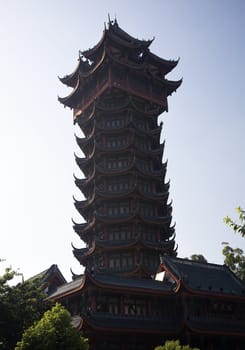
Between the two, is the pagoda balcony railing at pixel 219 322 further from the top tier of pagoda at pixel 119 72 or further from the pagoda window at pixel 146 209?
the top tier of pagoda at pixel 119 72

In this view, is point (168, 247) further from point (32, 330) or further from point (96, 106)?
point (32, 330)

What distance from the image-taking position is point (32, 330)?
802 inches

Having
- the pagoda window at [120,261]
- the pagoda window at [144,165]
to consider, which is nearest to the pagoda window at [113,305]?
the pagoda window at [120,261]

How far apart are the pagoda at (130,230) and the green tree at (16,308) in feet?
12.9

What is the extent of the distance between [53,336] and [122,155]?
2851cm

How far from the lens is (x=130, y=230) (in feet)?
141

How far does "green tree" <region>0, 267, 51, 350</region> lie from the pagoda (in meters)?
3.93

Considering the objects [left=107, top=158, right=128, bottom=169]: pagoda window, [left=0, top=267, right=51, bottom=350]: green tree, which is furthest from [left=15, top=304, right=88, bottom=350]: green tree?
[left=107, top=158, right=128, bottom=169]: pagoda window

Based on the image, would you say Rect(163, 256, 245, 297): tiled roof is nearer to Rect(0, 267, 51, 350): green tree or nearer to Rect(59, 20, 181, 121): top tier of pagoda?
Rect(0, 267, 51, 350): green tree

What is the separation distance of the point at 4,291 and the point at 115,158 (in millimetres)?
23789

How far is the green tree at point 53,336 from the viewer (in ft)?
65.0

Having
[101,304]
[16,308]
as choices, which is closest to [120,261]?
[101,304]

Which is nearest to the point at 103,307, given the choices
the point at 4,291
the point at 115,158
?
the point at 4,291

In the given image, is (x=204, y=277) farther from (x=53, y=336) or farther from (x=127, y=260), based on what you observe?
(x=53, y=336)
